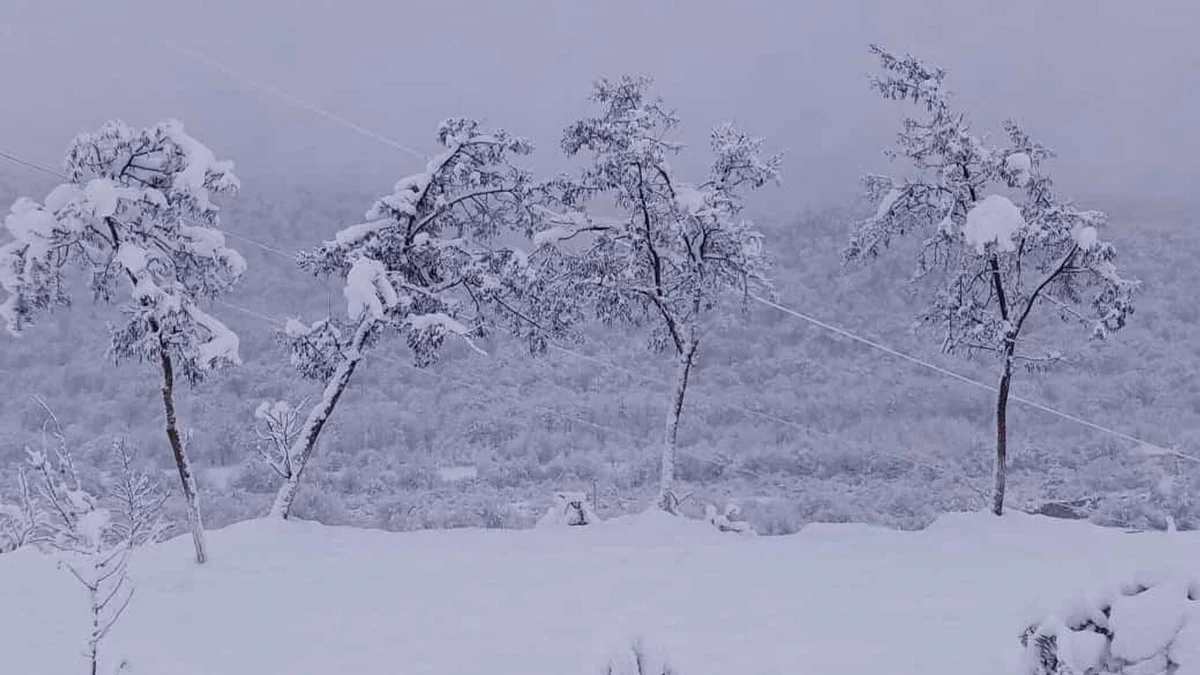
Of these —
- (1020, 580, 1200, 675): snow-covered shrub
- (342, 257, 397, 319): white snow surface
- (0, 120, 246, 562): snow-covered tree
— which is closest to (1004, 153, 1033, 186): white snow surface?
(342, 257, 397, 319): white snow surface

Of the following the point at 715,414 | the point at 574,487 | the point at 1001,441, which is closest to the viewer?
the point at 1001,441

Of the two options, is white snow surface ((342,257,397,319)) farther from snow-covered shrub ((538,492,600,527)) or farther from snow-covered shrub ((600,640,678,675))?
snow-covered shrub ((600,640,678,675))

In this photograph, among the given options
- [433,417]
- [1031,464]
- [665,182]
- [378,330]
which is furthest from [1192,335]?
[378,330]

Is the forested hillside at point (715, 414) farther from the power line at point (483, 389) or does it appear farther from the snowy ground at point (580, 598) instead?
the snowy ground at point (580, 598)

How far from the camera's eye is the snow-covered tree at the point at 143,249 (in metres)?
13.7

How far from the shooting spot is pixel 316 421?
1770cm

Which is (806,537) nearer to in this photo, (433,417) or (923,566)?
(923,566)

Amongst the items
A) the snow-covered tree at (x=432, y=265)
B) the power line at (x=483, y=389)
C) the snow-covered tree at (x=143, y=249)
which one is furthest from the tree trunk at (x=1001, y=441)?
the power line at (x=483, y=389)

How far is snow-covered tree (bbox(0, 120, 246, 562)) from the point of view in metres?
13.7

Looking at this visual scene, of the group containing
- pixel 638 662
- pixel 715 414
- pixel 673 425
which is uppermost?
pixel 715 414

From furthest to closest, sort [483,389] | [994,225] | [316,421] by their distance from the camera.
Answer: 1. [483,389]
2. [316,421]
3. [994,225]

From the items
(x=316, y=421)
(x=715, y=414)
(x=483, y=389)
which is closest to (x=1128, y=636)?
(x=316, y=421)

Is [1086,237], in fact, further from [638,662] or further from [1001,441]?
[638,662]

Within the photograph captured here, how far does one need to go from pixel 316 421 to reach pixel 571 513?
493 cm
